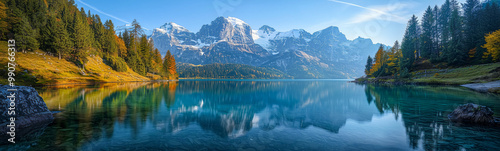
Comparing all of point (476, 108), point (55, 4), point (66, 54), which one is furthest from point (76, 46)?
point (476, 108)

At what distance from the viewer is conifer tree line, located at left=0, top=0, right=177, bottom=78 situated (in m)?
59.1

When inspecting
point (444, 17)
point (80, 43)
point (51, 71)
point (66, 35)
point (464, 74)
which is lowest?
point (464, 74)

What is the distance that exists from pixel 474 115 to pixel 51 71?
85846 millimetres

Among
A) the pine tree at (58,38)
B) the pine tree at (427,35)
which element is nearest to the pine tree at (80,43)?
the pine tree at (58,38)

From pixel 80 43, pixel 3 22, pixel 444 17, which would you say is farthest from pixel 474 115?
pixel 444 17

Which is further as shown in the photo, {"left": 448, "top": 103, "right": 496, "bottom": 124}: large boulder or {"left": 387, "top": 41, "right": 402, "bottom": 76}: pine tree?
{"left": 387, "top": 41, "right": 402, "bottom": 76}: pine tree

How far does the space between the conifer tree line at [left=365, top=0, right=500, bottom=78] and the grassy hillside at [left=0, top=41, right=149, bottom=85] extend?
116 metres

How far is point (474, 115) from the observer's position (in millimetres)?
14320

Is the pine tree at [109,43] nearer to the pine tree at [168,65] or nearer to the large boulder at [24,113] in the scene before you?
the pine tree at [168,65]

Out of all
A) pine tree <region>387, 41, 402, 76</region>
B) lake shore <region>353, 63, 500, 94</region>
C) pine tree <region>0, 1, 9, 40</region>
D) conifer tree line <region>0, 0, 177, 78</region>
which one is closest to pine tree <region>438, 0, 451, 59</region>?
pine tree <region>387, 41, 402, 76</region>

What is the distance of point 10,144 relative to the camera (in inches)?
360

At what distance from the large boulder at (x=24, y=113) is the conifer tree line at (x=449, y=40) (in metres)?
95.4

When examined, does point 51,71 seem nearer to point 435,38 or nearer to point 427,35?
point 427,35

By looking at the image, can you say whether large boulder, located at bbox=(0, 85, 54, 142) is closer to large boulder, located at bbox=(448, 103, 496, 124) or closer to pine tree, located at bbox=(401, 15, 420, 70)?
large boulder, located at bbox=(448, 103, 496, 124)
